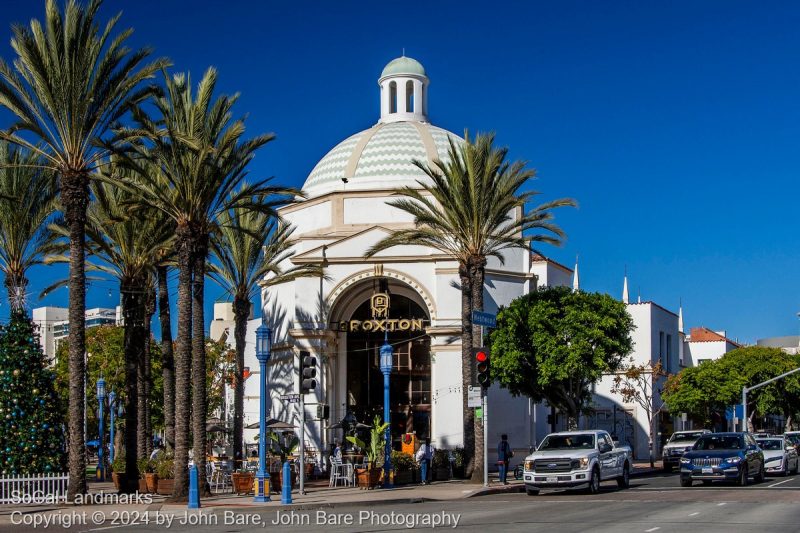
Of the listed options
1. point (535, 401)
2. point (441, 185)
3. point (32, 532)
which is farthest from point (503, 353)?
point (32, 532)

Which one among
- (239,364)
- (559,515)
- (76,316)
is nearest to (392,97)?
(239,364)

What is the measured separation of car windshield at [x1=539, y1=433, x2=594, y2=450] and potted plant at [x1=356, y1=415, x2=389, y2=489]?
5.51 m

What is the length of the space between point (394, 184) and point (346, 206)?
2360 millimetres

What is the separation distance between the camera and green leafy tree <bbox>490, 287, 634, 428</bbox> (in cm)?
3694

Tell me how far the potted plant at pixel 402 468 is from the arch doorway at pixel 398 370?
11.1m

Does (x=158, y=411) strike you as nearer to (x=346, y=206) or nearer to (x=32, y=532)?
(x=346, y=206)

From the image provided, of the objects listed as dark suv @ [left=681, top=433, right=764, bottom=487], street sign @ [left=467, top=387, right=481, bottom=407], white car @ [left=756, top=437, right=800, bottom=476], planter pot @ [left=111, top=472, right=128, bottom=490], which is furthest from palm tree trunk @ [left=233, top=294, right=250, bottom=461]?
white car @ [left=756, top=437, right=800, bottom=476]

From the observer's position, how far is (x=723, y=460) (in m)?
28.6

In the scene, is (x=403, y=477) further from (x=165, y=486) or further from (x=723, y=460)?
(x=723, y=460)

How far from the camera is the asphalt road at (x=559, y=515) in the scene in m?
17.6

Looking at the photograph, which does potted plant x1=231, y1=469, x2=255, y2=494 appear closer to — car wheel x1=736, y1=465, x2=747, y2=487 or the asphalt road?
the asphalt road

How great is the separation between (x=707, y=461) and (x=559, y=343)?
30.6 ft

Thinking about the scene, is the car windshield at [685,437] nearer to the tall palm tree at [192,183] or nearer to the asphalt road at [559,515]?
the asphalt road at [559,515]

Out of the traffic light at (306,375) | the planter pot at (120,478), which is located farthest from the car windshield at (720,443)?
the planter pot at (120,478)
